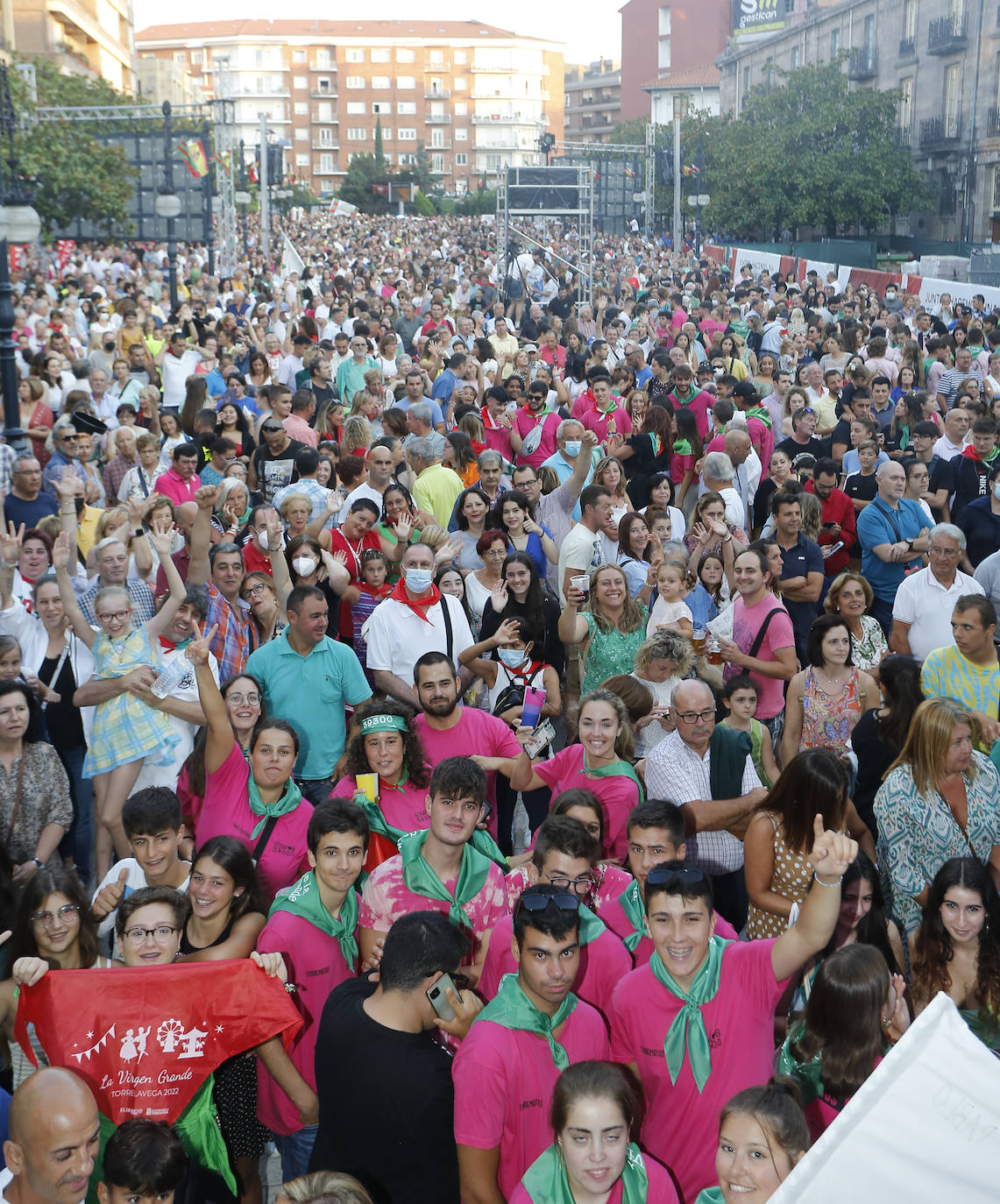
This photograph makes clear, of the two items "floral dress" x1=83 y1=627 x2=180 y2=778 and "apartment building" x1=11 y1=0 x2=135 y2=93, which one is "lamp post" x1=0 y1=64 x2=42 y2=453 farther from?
"apartment building" x1=11 y1=0 x2=135 y2=93

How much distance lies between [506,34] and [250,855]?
131m

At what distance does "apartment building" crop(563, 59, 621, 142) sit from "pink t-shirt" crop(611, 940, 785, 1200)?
125 meters

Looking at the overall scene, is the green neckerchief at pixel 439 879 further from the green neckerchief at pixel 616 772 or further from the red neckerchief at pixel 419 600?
the red neckerchief at pixel 419 600

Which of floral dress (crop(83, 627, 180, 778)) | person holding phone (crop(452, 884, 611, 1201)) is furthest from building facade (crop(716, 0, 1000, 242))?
person holding phone (crop(452, 884, 611, 1201))

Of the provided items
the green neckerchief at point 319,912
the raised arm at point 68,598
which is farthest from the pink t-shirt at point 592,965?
the raised arm at point 68,598

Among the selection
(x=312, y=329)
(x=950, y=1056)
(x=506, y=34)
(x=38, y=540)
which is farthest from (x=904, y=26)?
(x=506, y=34)

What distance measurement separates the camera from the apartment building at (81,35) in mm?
60438

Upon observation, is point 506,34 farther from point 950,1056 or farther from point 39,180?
point 950,1056

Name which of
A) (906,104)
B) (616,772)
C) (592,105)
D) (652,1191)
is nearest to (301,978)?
(652,1191)

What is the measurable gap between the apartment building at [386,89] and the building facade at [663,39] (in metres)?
18.2

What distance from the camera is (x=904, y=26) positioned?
4738 centimetres

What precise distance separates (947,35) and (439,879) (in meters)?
46.3

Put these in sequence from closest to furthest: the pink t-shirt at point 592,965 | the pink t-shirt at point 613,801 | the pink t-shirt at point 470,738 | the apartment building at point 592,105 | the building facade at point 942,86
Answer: the pink t-shirt at point 592,965
the pink t-shirt at point 613,801
the pink t-shirt at point 470,738
the building facade at point 942,86
the apartment building at point 592,105

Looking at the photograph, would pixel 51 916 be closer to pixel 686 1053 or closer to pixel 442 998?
pixel 442 998
